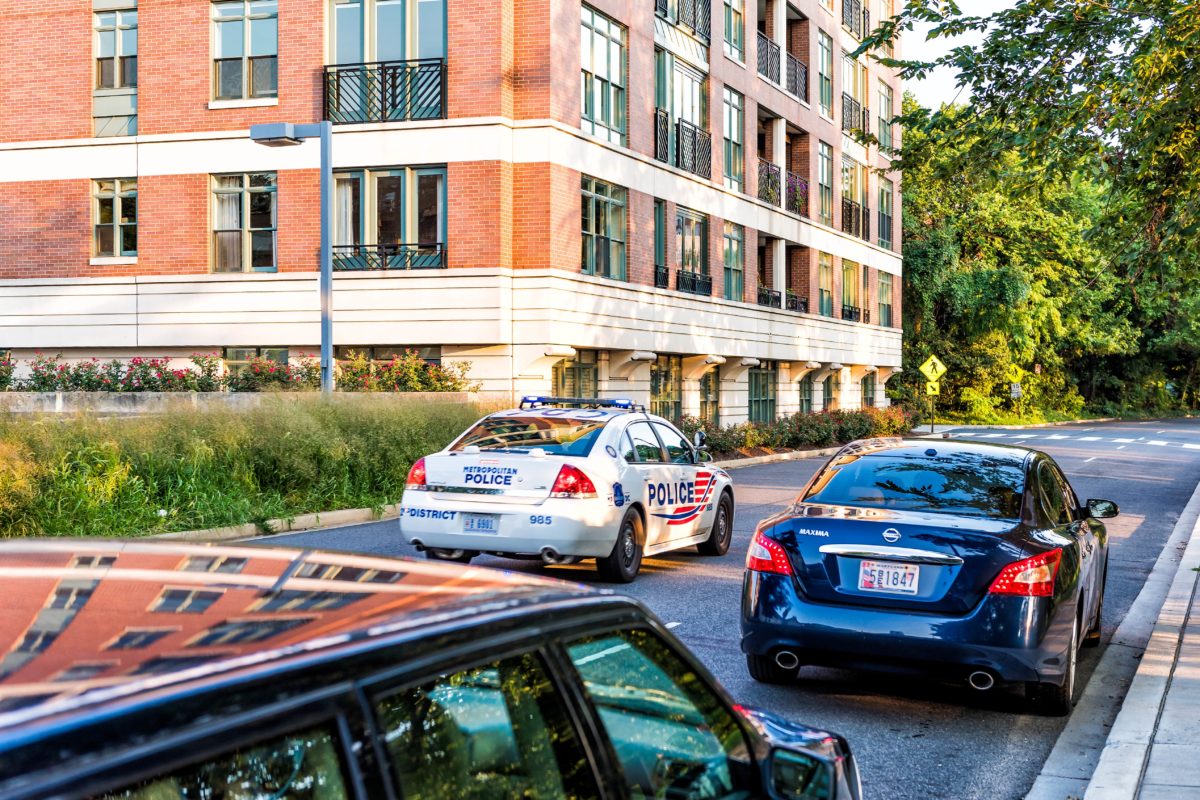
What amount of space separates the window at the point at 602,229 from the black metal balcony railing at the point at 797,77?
13.4 metres

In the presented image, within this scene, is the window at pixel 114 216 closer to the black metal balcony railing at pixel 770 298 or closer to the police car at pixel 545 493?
the black metal balcony railing at pixel 770 298

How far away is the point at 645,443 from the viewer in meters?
13.0

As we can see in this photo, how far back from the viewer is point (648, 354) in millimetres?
32312

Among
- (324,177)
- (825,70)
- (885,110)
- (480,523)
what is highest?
(885,110)

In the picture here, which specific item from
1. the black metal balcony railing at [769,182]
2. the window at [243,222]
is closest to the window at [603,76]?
the window at [243,222]

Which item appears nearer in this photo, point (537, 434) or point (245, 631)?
point (245, 631)

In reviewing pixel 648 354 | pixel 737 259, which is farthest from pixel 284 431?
pixel 737 259

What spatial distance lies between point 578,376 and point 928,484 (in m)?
23.0

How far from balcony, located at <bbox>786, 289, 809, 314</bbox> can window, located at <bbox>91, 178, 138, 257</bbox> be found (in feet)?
69.5

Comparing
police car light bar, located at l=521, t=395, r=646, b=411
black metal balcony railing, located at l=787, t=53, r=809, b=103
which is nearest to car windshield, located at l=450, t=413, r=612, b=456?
police car light bar, located at l=521, t=395, r=646, b=411

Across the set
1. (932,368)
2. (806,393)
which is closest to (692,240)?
(806,393)

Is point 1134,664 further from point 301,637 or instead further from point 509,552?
point 301,637

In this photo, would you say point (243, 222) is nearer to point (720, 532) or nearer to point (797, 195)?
point (720, 532)

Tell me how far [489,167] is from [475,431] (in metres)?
16.1
